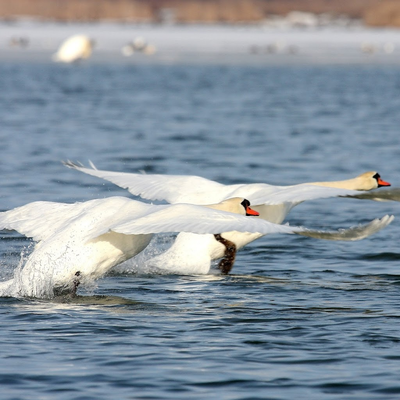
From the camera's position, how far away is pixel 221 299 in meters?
9.67

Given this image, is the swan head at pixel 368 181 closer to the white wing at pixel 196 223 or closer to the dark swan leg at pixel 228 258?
the dark swan leg at pixel 228 258

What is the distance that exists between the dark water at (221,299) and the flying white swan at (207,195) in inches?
9.4

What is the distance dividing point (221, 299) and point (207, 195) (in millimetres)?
2123

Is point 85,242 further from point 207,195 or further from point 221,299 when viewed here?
point 207,195

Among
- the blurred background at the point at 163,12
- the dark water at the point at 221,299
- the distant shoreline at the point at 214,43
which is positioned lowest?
the dark water at the point at 221,299

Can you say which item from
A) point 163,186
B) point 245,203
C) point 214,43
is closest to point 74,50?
point 214,43

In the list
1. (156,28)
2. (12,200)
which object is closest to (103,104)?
(12,200)

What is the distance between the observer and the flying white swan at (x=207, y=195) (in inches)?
414

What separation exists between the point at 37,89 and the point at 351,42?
141 ft

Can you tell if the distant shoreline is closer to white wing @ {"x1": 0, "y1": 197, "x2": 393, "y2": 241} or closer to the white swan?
the white swan

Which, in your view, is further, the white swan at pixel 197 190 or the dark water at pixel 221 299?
the white swan at pixel 197 190

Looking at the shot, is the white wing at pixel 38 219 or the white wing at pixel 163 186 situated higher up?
the white wing at pixel 163 186

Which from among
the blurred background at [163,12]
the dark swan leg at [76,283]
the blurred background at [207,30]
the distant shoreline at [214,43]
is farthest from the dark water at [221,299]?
the blurred background at [163,12]

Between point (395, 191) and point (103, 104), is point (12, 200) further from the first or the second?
point (103, 104)
